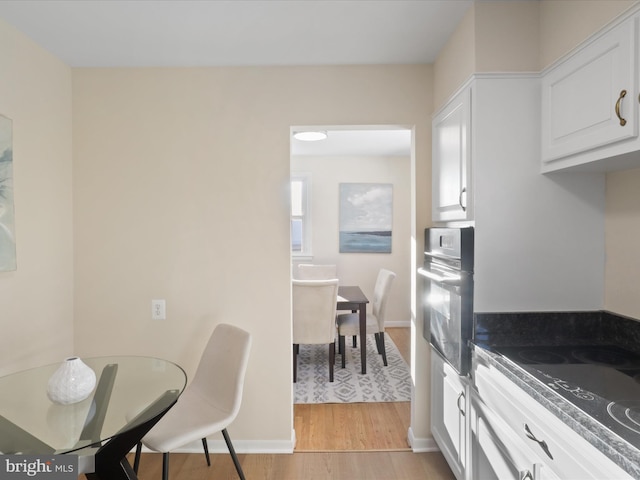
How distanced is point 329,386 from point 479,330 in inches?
76.9

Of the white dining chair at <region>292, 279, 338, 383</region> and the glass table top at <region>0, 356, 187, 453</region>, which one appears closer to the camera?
the glass table top at <region>0, 356, 187, 453</region>

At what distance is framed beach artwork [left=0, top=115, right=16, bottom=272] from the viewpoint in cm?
177

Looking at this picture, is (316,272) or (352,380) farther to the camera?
(316,272)

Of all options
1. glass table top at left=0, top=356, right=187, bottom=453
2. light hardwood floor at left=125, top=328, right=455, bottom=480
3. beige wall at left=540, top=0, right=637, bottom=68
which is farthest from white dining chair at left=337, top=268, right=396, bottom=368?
beige wall at left=540, top=0, right=637, bottom=68

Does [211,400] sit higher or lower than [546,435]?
lower

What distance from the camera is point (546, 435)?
3.67 ft

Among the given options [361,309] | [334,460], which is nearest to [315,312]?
[361,309]

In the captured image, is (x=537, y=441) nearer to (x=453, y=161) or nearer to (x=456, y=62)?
(x=453, y=161)

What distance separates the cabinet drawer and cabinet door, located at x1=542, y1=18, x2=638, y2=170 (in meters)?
0.93

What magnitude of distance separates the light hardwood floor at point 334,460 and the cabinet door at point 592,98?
1.85 meters

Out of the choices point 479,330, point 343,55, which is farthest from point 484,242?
point 343,55

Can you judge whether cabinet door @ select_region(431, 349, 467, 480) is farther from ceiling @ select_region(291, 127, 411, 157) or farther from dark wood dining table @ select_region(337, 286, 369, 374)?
ceiling @ select_region(291, 127, 411, 157)

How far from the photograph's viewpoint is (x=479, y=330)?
1690mm

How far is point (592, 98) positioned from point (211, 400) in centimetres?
226
